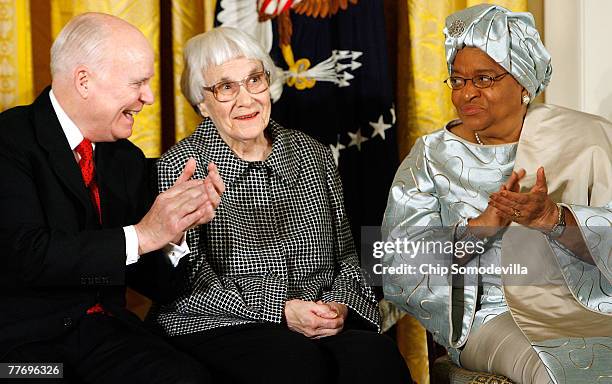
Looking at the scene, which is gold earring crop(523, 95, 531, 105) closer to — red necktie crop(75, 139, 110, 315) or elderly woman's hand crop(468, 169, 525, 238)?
elderly woman's hand crop(468, 169, 525, 238)

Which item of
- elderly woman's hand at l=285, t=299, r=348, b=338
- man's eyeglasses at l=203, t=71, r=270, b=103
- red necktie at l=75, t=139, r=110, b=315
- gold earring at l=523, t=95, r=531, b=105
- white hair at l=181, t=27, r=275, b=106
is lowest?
elderly woman's hand at l=285, t=299, r=348, b=338

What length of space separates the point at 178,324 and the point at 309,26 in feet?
3.83

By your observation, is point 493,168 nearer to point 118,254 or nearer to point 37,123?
point 118,254

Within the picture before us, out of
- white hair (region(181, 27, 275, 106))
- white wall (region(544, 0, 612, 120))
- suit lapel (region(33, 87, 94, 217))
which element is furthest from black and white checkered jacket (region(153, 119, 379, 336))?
white wall (region(544, 0, 612, 120))

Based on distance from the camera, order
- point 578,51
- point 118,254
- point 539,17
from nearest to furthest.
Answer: point 118,254 < point 578,51 < point 539,17

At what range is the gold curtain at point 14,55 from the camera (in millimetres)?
2730

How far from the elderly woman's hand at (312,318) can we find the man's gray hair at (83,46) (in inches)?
31.2

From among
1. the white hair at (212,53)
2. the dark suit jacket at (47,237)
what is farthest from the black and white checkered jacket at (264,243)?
the dark suit jacket at (47,237)

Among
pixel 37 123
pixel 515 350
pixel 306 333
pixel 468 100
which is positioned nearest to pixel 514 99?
pixel 468 100

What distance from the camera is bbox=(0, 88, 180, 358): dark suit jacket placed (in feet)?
6.57

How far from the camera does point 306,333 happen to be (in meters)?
2.35

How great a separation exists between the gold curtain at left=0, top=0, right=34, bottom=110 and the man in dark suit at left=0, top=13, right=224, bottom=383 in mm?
593

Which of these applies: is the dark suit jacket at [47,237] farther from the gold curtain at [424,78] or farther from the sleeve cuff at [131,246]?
the gold curtain at [424,78]

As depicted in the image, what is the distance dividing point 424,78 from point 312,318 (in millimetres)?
1104
